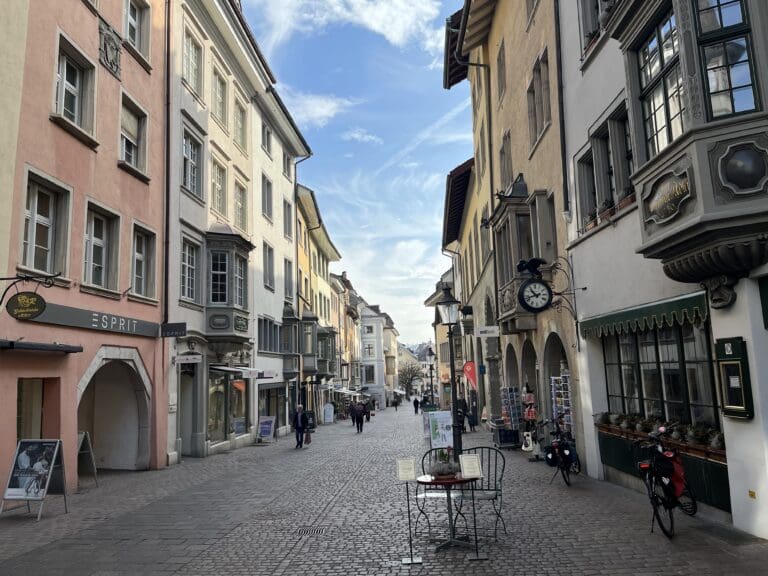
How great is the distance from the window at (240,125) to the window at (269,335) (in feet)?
25.3

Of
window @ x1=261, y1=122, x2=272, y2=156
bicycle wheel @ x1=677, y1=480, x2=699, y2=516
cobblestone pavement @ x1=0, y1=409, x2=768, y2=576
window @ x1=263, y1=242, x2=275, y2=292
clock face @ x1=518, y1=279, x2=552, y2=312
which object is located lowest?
cobblestone pavement @ x1=0, y1=409, x2=768, y2=576

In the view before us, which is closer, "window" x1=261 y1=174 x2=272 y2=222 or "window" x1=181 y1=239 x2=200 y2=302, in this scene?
"window" x1=181 y1=239 x2=200 y2=302

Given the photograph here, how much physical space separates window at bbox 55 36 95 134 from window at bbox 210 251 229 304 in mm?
8168

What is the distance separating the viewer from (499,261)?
21062 millimetres

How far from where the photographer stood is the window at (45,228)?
500 inches

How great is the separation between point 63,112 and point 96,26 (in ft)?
8.46

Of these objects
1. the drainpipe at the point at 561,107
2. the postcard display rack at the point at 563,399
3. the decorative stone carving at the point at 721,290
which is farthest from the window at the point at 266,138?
the decorative stone carving at the point at 721,290

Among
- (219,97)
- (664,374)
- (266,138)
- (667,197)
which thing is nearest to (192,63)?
(219,97)

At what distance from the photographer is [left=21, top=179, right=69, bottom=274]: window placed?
41.7 ft

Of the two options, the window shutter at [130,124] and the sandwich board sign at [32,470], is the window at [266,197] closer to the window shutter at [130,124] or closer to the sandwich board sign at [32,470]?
the window shutter at [130,124]

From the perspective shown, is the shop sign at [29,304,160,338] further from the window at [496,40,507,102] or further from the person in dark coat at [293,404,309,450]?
the window at [496,40,507,102]

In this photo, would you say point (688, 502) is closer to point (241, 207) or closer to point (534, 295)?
point (534, 295)

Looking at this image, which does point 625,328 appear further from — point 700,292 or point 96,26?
point 96,26

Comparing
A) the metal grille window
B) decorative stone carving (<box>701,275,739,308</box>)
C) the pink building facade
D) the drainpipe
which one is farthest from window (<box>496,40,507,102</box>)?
decorative stone carving (<box>701,275,739,308</box>)
